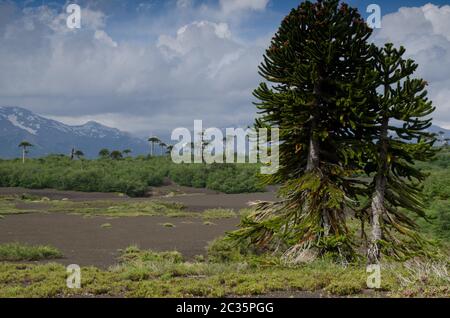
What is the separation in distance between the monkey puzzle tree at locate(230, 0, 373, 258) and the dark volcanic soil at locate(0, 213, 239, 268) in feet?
32.6

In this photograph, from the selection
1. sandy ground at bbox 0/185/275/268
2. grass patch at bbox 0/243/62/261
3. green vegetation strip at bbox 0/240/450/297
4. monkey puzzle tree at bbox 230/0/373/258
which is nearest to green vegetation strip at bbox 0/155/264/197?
sandy ground at bbox 0/185/275/268

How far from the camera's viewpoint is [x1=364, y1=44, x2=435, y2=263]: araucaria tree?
1288 cm

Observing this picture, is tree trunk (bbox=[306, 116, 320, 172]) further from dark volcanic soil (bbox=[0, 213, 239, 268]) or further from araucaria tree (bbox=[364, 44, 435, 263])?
dark volcanic soil (bbox=[0, 213, 239, 268])

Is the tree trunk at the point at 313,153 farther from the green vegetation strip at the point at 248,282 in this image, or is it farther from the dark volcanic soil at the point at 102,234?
the dark volcanic soil at the point at 102,234

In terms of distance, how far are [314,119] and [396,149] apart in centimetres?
250

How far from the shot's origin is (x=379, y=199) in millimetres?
13492

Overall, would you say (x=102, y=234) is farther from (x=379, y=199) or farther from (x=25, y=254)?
(x=379, y=199)

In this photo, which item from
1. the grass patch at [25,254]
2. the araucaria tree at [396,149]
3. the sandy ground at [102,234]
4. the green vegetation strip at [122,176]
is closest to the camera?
the araucaria tree at [396,149]

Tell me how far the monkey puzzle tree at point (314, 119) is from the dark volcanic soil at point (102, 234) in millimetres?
9952

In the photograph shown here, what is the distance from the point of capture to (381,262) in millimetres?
13133

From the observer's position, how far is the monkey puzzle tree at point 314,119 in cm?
1331

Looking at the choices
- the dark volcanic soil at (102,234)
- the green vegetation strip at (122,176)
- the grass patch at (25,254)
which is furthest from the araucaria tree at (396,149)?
the green vegetation strip at (122,176)
